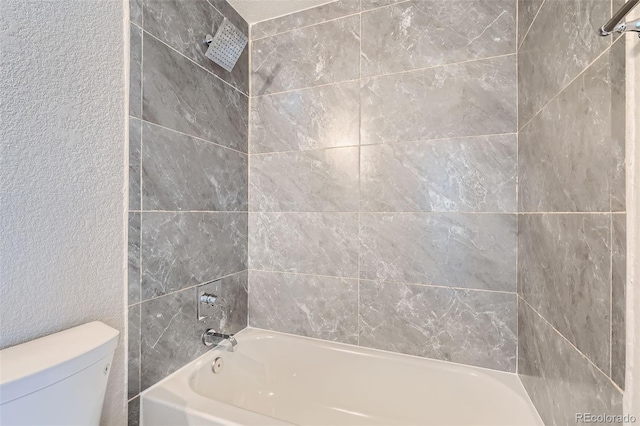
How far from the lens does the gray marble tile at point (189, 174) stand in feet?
3.72

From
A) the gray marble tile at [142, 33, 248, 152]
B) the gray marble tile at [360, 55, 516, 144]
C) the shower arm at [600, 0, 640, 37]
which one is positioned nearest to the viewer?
the shower arm at [600, 0, 640, 37]

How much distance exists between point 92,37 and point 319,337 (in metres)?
1.65

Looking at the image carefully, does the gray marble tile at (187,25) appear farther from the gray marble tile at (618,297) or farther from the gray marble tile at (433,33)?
the gray marble tile at (618,297)

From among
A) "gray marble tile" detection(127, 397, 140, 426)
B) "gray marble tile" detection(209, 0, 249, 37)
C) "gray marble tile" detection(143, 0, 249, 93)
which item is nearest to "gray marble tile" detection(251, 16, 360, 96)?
"gray marble tile" detection(209, 0, 249, 37)

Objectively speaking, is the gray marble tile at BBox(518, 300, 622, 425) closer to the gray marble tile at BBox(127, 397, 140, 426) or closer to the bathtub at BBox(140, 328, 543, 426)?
the bathtub at BBox(140, 328, 543, 426)

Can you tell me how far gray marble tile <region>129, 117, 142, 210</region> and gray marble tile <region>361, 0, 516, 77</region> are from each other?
3.68 ft

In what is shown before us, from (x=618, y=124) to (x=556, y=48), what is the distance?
17.7 inches

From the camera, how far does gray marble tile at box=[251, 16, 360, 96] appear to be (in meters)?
1.52

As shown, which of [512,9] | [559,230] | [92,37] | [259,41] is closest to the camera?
[559,230]

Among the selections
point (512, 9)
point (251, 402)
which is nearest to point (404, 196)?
point (512, 9)

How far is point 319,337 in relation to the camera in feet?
5.18

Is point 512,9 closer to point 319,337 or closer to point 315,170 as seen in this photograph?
point 315,170

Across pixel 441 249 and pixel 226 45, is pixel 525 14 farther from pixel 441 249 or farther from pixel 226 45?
pixel 226 45

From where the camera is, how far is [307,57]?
162 centimetres
